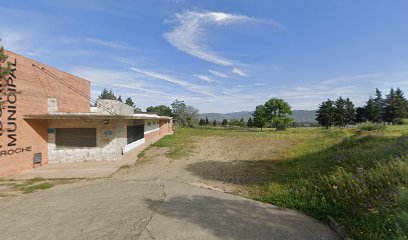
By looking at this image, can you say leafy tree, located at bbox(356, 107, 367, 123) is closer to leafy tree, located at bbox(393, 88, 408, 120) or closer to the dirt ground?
leafy tree, located at bbox(393, 88, 408, 120)

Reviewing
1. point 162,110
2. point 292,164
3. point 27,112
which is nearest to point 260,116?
point 162,110

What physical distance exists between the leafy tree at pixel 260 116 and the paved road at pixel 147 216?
172 ft

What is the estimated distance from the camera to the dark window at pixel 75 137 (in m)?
14.1

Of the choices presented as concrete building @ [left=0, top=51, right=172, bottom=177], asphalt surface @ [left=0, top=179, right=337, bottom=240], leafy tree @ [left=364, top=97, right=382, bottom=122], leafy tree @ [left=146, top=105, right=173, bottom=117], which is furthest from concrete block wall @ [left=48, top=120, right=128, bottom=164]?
leafy tree @ [left=364, top=97, right=382, bottom=122]

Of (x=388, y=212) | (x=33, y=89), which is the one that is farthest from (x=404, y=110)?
(x=33, y=89)

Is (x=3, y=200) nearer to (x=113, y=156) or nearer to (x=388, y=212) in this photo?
(x=113, y=156)

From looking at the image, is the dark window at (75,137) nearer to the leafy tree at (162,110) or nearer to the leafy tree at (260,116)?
the leafy tree at (260,116)

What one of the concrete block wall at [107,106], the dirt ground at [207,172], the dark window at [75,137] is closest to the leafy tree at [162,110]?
the concrete block wall at [107,106]

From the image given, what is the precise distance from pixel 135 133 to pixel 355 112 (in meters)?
59.2

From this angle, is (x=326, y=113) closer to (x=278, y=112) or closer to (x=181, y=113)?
(x=278, y=112)

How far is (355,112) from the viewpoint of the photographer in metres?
58.8

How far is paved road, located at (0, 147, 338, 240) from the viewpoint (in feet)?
15.8

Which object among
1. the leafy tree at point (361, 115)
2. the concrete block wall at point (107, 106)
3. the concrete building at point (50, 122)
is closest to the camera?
the concrete building at point (50, 122)

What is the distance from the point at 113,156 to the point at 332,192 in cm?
1226
